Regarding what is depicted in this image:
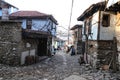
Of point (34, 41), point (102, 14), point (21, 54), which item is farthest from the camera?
point (34, 41)

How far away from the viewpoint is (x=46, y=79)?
12.1 m

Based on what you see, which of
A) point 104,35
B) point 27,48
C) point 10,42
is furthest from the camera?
point 27,48

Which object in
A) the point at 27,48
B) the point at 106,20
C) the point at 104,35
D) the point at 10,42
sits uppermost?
the point at 106,20

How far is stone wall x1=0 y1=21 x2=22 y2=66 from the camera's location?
16422mm

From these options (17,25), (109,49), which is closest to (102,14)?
(109,49)

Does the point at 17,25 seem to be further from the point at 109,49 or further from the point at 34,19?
the point at 34,19

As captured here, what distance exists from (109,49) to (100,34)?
136 centimetres

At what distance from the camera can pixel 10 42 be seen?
16.6 metres

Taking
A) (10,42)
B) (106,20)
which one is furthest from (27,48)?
(106,20)

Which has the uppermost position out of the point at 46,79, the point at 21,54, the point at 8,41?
the point at 8,41

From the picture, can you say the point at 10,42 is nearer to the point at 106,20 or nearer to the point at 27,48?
the point at 27,48

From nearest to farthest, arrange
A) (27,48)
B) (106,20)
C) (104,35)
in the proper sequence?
(104,35) → (106,20) → (27,48)

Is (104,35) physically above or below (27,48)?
above

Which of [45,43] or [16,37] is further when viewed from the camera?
[45,43]
